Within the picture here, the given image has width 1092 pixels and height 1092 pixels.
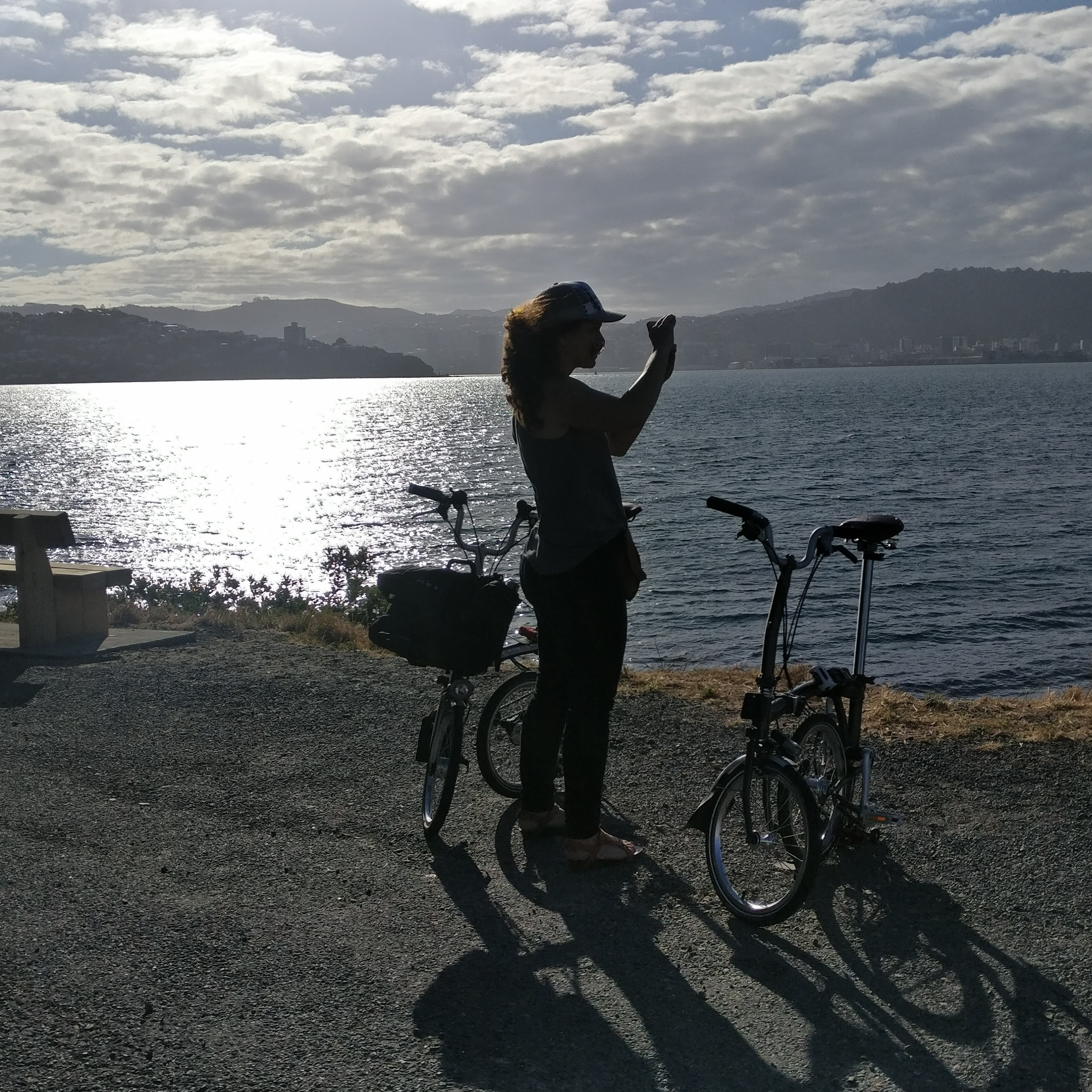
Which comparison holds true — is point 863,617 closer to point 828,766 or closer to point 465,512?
point 828,766

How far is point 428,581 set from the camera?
194 inches

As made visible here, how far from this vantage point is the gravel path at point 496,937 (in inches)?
132

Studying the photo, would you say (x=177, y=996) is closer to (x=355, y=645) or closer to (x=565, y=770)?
(x=565, y=770)

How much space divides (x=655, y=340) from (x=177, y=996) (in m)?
2.78

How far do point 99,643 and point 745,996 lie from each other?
22.9 feet

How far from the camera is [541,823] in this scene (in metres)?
5.10

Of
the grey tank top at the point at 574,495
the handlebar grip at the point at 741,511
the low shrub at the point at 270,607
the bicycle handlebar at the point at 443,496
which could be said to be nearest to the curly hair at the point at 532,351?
the grey tank top at the point at 574,495

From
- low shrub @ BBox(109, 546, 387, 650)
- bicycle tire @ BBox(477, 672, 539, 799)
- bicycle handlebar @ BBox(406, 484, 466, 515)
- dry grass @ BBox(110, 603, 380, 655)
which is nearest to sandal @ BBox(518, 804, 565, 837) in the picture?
bicycle tire @ BBox(477, 672, 539, 799)

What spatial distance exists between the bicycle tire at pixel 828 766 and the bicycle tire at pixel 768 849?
17 centimetres

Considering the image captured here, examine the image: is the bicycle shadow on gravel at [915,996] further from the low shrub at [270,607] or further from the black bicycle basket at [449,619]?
the low shrub at [270,607]

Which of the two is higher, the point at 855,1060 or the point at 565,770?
the point at 565,770

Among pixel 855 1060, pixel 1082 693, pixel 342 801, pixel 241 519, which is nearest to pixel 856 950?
pixel 855 1060

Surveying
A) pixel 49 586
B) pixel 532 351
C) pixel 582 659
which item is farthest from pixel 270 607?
pixel 532 351

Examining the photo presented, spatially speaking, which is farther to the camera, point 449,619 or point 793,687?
point 449,619
